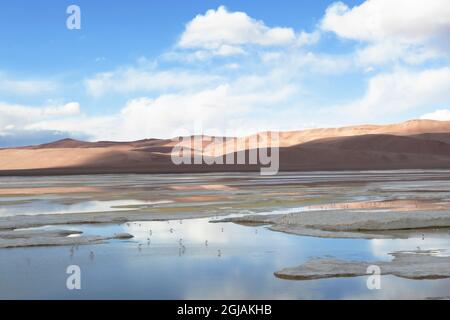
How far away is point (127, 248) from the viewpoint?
13828mm

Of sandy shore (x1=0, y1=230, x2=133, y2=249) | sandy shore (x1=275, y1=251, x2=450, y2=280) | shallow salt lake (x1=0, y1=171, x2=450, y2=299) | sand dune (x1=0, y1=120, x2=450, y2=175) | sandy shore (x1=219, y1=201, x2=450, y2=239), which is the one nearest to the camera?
shallow salt lake (x1=0, y1=171, x2=450, y2=299)

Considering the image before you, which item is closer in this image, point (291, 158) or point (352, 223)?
point (352, 223)

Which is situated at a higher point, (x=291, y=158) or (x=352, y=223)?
(x=291, y=158)

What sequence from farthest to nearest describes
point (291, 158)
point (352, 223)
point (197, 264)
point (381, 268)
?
point (291, 158)
point (352, 223)
point (197, 264)
point (381, 268)

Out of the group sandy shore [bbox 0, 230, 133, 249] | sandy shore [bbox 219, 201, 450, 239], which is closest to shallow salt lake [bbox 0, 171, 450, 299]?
sandy shore [bbox 0, 230, 133, 249]

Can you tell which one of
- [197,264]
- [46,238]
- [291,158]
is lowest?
[197,264]

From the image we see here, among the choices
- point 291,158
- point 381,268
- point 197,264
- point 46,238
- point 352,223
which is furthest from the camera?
point 291,158

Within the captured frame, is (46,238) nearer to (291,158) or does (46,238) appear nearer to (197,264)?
(197,264)

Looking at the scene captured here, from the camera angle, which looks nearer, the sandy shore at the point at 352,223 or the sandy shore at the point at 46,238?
the sandy shore at the point at 46,238

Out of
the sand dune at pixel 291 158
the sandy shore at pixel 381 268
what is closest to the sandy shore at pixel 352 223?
the sandy shore at pixel 381 268

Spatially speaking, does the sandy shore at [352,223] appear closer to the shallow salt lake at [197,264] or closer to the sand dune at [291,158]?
the shallow salt lake at [197,264]

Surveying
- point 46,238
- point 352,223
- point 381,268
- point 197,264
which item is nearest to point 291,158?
point 352,223

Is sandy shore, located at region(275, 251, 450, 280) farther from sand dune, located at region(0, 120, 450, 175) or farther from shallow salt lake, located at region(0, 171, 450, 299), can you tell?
sand dune, located at region(0, 120, 450, 175)
